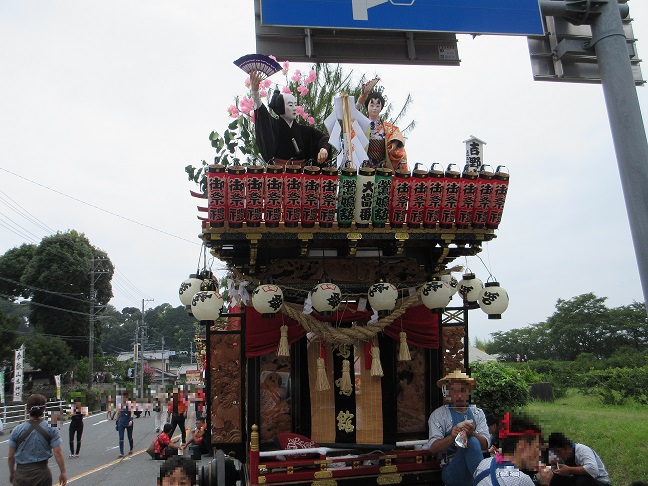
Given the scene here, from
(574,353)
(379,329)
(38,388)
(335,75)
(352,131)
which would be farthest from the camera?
(38,388)

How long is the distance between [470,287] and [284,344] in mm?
2710

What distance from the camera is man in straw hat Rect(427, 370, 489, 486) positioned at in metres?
5.54

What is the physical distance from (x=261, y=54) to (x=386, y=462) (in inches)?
186

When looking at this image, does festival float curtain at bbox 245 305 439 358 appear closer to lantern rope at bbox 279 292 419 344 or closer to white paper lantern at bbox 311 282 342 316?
lantern rope at bbox 279 292 419 344

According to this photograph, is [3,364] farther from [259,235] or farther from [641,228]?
[641,228]

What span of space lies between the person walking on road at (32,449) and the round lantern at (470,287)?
18.2ft

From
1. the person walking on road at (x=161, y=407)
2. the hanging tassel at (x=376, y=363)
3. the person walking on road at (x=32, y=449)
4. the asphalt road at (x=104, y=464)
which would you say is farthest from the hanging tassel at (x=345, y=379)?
the asphalt road at (x=104, y=464)

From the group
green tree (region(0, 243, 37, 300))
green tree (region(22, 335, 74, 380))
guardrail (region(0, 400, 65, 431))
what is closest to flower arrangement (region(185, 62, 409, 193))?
guardrail (region(0, 400, 65, 431))

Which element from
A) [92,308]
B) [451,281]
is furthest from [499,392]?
[92,308]

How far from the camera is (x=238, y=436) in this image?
22.9 ft

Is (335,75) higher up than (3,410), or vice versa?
(335,75)

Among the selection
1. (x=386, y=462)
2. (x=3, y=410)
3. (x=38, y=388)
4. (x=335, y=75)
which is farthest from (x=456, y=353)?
(x=38, y=388)

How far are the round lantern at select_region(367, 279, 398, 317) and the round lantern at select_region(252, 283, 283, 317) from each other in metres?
1.09

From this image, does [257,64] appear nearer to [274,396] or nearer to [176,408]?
[274,396]
